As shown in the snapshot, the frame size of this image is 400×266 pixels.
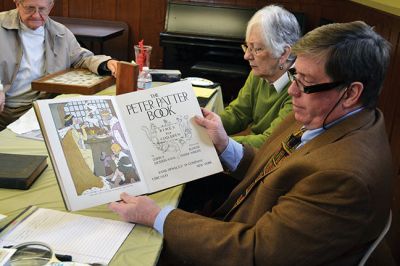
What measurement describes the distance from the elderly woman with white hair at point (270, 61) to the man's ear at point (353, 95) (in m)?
0.67

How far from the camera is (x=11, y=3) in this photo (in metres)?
4.61

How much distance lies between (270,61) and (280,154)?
70 cm

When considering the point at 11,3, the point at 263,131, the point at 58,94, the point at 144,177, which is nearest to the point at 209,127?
the point at 144,177

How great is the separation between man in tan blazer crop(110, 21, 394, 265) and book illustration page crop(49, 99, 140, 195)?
8 centimetres

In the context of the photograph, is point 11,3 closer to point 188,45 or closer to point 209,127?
point 188,45

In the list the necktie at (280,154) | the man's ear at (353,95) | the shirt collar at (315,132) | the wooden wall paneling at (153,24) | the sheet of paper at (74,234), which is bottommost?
the wooden wall paneling at (153,24)

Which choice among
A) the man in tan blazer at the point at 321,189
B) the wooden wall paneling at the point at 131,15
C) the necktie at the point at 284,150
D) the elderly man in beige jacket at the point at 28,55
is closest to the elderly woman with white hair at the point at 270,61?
the necktie at the point at 284,150

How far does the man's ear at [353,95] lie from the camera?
1.06 m

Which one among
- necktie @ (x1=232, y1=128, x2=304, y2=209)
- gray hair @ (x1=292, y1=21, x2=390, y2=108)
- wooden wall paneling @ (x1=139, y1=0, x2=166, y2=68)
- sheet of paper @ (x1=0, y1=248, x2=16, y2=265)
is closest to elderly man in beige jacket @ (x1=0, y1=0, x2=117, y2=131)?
necktie @ (x1=232, y1=128, x2=304, y2=209)

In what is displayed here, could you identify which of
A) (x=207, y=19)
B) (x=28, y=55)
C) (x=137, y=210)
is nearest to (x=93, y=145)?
(x=137, y=210)

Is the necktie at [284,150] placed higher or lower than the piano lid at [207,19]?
higher

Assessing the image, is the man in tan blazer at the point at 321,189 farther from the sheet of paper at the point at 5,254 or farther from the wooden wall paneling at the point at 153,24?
the wooden wall paneling at the point at 153,24

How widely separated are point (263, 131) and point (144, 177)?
37.4 inches

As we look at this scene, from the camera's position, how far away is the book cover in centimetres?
116
